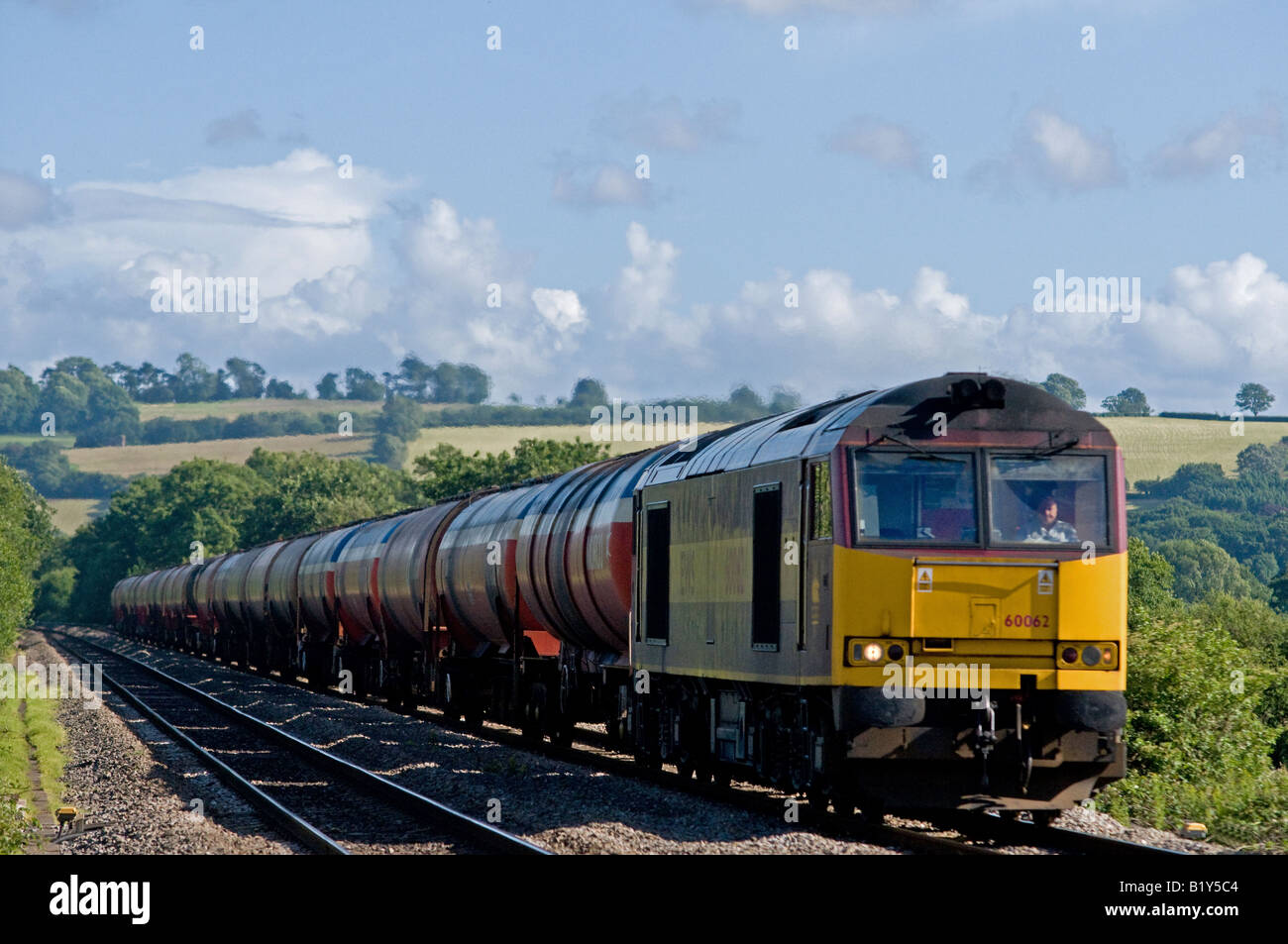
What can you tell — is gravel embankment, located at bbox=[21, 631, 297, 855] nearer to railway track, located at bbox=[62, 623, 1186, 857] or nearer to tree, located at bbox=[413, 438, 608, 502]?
railway track, located at bbox=[62, 623, 1186, 857]

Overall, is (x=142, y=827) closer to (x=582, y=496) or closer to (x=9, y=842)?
(x=9, y=842)

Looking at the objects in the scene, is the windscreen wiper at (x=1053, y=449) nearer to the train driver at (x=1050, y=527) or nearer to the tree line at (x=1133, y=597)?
the train driver at (x=1050, y=527)

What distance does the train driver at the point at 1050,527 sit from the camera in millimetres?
13602

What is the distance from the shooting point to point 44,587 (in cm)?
15650

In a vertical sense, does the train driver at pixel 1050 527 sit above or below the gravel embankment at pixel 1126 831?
above

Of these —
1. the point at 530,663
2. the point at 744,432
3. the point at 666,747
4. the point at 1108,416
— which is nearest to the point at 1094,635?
the point at 744,432

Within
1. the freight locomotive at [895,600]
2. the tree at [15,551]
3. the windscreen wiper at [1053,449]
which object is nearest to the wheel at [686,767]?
the freight locomotive at [895,600]

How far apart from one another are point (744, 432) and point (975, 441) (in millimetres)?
4126

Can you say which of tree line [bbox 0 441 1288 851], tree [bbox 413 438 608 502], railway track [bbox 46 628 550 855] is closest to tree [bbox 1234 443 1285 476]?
tree line [bbox 0 441 1288 851]

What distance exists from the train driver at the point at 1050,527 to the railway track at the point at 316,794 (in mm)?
4950

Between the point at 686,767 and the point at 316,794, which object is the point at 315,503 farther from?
the point at 686,767

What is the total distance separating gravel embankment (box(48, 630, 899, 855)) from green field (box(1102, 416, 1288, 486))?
3919 inches

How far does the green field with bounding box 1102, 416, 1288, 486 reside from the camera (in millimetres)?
121875

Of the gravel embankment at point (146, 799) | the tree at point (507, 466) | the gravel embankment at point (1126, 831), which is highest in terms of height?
the tree at point (507, 466)
